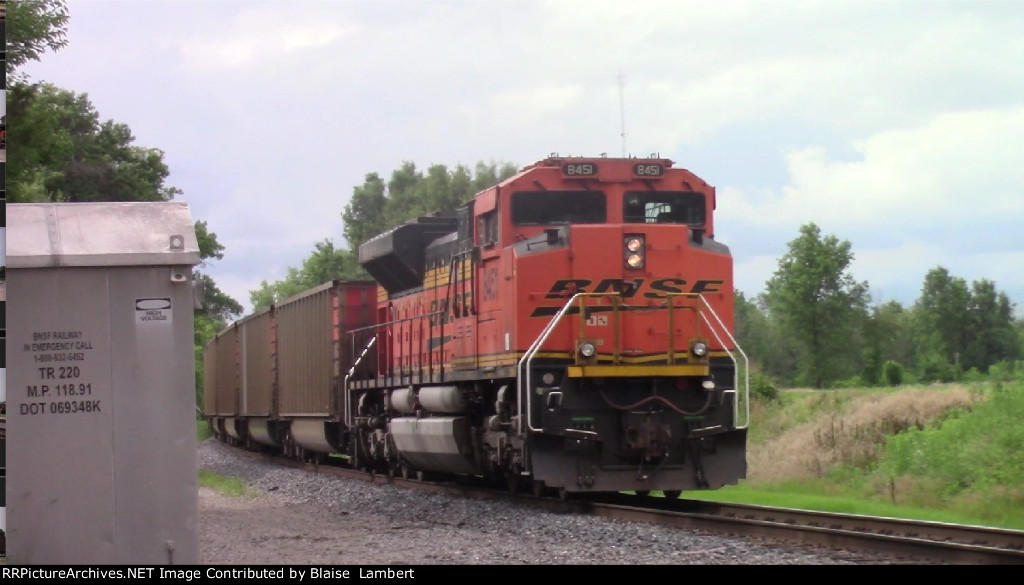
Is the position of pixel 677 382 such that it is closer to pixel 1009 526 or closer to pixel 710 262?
pixel 710 262

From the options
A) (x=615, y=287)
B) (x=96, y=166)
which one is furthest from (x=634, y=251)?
(x=96, y=166)

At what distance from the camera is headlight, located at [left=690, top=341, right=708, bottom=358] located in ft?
46.4

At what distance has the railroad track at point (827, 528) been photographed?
9.42 meters

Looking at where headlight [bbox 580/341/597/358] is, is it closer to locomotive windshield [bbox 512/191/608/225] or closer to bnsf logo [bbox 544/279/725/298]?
bnsf logo [bbox 544/279/725/298]

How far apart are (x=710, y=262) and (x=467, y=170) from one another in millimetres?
59303

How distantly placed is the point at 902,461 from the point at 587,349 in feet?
27.0

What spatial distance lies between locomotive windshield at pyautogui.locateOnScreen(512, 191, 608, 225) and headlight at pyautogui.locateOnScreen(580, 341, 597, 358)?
72.8 inches

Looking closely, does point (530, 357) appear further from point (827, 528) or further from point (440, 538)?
point (827, 528)

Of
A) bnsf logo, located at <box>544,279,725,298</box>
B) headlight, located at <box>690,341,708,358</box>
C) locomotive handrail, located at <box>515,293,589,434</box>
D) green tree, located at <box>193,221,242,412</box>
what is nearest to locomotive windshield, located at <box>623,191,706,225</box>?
bnsf logo, located at <box>544,279,725,298</box>

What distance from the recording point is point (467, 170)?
241 ft

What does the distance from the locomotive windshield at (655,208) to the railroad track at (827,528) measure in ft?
11.0

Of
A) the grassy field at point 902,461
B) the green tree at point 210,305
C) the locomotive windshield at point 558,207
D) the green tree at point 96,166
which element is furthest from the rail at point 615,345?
the green tree at point 210,305

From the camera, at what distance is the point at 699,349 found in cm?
1414

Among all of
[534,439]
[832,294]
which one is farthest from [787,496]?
[832,294]
